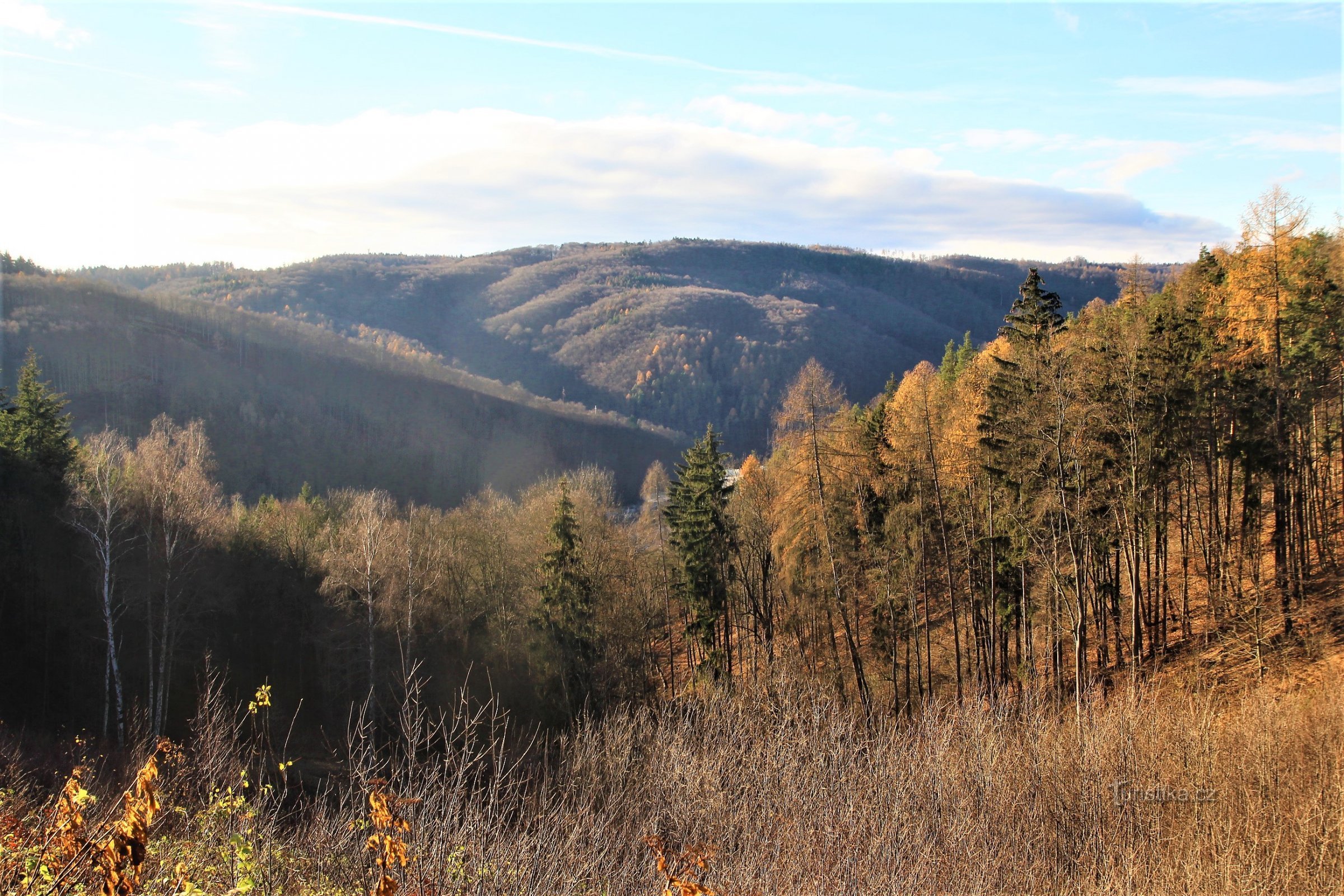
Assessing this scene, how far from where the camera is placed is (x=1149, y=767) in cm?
1364

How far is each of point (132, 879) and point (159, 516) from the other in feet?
91.0

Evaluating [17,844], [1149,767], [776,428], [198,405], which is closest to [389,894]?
[17,844]

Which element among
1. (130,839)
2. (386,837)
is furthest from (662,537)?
(130,839)

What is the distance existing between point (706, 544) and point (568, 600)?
5.80 meters

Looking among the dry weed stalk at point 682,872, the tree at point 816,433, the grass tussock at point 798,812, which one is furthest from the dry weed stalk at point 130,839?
the tree at point 816,433

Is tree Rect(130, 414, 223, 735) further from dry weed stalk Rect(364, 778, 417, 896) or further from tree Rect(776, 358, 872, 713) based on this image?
dry weed stalk Rect(364, 778, 417, 896)

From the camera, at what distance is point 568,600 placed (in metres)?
29.8

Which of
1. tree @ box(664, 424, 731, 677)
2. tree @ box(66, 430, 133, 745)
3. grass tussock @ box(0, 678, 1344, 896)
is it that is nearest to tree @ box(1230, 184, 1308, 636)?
grass tussock @ box(0, 678, 1344, 896)

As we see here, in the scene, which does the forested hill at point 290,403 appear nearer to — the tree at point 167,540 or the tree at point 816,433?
the tree at point 167,540

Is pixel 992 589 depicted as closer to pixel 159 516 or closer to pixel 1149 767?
pixel 1149 767

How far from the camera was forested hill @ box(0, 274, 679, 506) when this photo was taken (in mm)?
99500

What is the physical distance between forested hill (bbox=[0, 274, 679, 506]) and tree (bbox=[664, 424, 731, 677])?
77272 millimetres

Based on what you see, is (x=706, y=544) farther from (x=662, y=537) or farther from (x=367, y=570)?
(x=367, y=570)

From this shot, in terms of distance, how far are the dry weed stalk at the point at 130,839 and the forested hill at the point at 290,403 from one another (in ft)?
303
